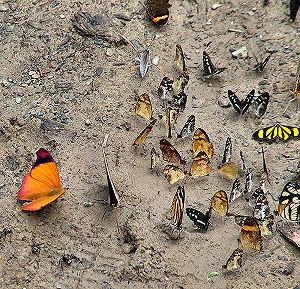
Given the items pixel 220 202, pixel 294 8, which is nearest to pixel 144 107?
pixel 220 202

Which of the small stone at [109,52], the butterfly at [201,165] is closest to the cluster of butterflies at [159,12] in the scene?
the small stone at [109,52]

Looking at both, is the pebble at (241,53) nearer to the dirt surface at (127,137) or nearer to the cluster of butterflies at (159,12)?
the dirt surface at (127,137)

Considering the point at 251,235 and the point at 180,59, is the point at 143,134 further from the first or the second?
the point at 251,235

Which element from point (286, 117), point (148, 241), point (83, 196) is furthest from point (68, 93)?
point (286, 117)

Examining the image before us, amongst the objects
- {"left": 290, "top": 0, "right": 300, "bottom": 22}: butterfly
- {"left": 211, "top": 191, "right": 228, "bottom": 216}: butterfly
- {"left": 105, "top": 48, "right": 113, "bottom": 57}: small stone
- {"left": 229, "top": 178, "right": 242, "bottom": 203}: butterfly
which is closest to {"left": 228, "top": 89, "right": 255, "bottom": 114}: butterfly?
{"left": 229, "top": 178, "right": 242, "bottom": 203}: butterfly

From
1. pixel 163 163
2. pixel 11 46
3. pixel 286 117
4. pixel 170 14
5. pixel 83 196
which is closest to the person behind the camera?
pixel 83 196

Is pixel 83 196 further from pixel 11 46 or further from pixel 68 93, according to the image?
pixel 11 46
